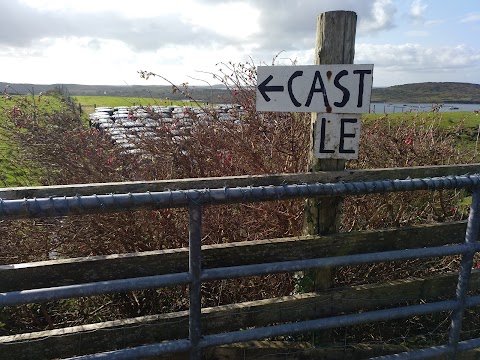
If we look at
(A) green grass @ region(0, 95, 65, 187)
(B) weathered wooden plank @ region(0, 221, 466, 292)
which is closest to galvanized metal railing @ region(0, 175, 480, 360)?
(B) weathered wooden plank @ region(0, 221, 466, 292)

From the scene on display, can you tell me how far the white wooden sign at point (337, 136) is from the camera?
104 inches


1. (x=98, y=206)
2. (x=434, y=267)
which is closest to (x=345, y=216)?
(x=434, y=267)

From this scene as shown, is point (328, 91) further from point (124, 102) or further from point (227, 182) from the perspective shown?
point (124, 102)

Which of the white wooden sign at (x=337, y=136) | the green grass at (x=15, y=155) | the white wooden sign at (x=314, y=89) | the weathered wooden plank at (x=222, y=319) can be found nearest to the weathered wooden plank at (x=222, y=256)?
→ the weathered wooden plank at (x=222, y=319)

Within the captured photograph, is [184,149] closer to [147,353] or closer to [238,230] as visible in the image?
[238,230]

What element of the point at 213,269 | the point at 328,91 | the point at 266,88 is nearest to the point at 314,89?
the point at 328,91

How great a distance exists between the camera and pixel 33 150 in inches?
182

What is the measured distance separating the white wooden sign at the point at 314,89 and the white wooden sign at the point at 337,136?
5 cm

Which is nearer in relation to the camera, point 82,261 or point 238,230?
point 82,261

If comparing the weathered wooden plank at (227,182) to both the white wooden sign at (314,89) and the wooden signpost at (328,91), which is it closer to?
the wooden signpost at (328,91)

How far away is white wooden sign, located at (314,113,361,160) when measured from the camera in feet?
8.68

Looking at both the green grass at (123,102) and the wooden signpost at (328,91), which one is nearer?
the wooden signpost at (328,91)

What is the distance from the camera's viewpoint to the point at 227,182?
2559mm

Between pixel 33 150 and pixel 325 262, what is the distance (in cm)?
387
